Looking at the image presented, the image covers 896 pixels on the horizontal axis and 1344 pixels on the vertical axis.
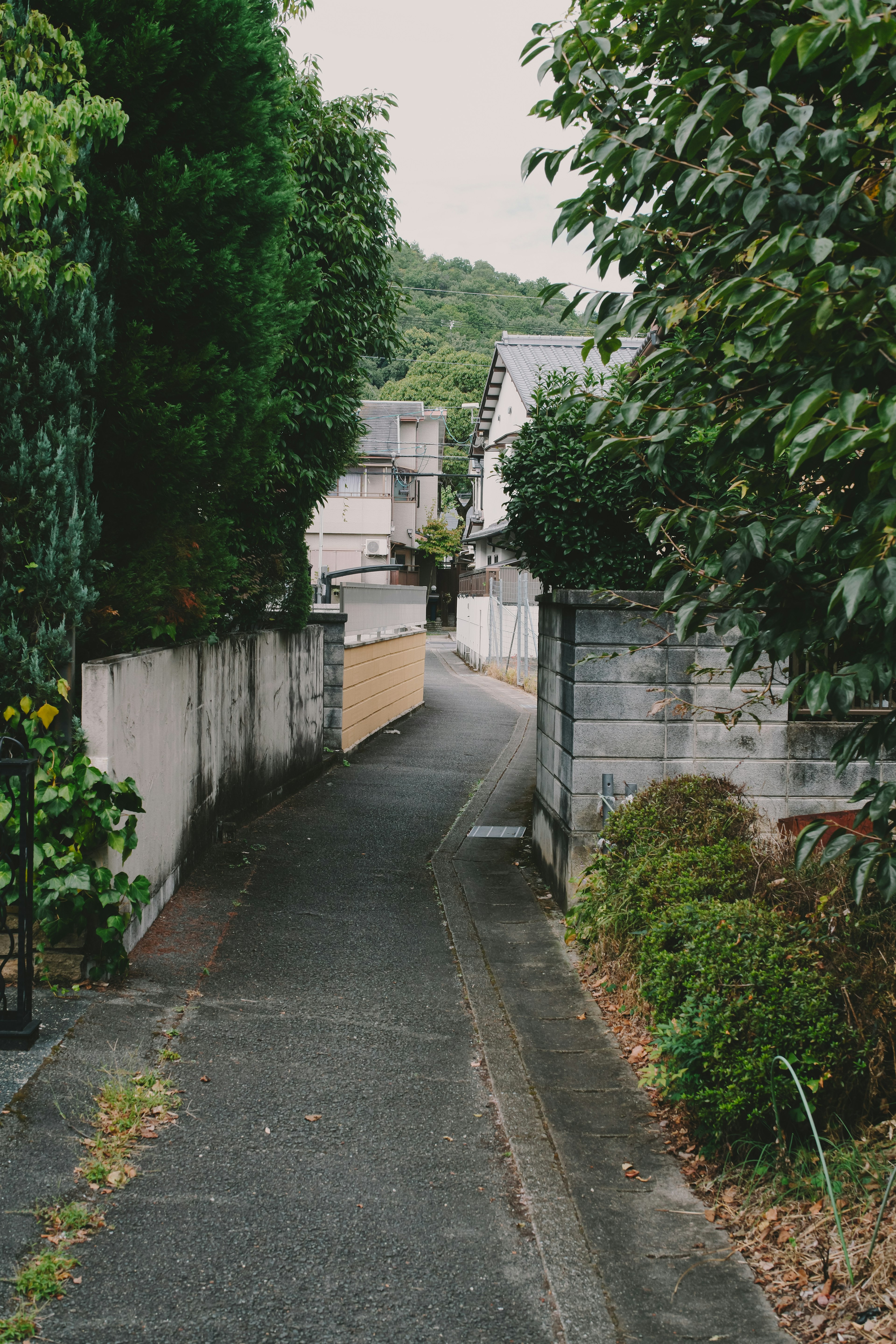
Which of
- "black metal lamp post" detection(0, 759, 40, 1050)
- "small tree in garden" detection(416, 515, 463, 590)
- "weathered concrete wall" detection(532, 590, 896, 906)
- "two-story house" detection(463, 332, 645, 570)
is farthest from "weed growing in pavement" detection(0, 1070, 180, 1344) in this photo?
"small tree in garden" detection(416, 515, 463, 590)

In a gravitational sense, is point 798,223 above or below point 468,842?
above

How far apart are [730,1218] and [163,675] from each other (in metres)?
4.14

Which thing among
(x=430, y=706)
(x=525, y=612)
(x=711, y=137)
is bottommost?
(x=430, y=706)

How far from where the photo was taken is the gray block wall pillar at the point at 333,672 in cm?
1257

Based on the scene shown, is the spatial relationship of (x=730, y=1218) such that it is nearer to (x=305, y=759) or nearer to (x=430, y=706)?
(x=305, y=759)

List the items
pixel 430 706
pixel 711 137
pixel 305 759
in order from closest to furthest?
pixel 711 137
pixel 305 759
pixel 430 706

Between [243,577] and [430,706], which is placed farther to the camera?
[430,706]

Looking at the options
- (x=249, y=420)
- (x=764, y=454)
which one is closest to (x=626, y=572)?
(x=249, y=420)

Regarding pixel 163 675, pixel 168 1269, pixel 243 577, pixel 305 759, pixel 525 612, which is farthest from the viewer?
pixel 525 612

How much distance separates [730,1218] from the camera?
3.32m

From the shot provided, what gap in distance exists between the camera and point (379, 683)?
15.6 metres

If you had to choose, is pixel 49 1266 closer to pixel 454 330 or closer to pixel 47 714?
pixel 47 714

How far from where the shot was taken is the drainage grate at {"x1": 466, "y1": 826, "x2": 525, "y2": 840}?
30.3ft

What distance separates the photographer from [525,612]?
24.5 m
